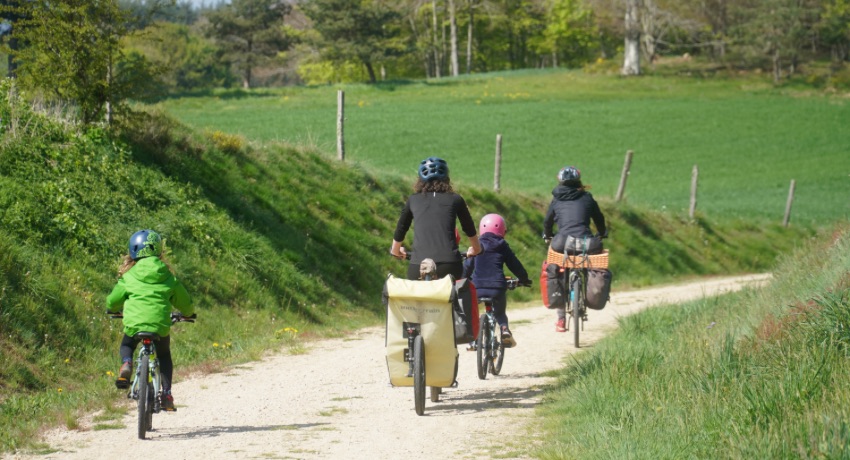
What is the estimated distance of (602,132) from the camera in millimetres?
51938

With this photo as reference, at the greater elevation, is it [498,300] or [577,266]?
[498,300]

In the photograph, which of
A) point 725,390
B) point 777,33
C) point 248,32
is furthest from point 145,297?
point 248,32

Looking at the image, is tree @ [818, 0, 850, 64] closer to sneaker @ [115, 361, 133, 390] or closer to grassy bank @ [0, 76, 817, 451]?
grassy bank @ [0, 76, 817, 451]

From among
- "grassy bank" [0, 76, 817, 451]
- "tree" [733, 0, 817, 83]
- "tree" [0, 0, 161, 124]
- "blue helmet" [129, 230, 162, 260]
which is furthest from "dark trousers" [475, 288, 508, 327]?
"tree" [733, 0, 817, 83]

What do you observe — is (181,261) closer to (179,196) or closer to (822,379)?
(179,196)

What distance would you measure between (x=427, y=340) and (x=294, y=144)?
1401 centimetres

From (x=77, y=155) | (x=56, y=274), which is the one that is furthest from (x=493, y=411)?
(x=77, y=155)

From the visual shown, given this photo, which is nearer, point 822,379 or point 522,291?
point 822,379

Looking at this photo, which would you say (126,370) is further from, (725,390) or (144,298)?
(725,390)

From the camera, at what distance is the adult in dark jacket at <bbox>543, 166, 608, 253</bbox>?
43.6ft

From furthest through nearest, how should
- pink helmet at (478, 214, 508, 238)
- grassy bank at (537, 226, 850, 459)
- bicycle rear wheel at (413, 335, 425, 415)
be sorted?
pink helmet at (478, 214, 508, 238)
bicycle rear wheel at (413, 335, 425, 415)
grassy bank at (537, 226, 850, 459)

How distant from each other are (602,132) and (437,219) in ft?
144

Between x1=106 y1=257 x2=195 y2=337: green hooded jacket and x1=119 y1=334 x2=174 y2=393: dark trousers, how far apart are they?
0.37 feet

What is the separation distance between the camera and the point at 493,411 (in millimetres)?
9258
